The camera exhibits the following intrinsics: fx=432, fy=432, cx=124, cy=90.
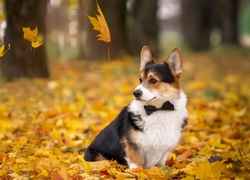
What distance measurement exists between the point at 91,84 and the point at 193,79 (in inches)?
144

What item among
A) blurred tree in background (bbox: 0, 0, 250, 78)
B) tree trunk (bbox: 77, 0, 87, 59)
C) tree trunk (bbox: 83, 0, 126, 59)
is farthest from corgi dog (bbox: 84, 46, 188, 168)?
tree trunk (bbox: 77, 0, 87, 59)

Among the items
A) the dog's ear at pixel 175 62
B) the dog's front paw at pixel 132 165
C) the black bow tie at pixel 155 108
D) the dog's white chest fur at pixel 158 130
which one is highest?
the dog's ear at pixel 175 62

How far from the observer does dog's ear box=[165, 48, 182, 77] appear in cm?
461

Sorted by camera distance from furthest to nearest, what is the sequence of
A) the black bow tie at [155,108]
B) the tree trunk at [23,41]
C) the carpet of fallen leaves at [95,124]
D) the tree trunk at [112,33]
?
the tree trunk at [112,33] < the tree trunk at [23,41] < the black bow tie at [155,108] < the carpet of fallen leaves at [95,124]

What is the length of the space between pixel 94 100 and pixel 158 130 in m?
4.52

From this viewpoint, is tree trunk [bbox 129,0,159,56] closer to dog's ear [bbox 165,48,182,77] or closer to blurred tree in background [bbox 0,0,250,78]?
blurred tree in background [bbox 0,0,250,78]

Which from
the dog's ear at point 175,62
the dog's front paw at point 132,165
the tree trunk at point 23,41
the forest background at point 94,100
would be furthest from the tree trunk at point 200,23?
the dog's front paw at point 132,165

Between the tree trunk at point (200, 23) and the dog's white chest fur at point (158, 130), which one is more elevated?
the tree trunk at point (200, 23)

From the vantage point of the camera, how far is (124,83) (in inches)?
428

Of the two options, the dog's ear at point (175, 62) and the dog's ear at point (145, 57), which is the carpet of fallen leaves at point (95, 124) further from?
the dog's ear at point (145, 57)

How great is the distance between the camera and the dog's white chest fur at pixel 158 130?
454 cm

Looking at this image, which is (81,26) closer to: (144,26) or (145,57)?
(144,26)

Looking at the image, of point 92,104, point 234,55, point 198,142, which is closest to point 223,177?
point 198,142

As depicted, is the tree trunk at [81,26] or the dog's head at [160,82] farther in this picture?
the tree trunk at [81,26]
